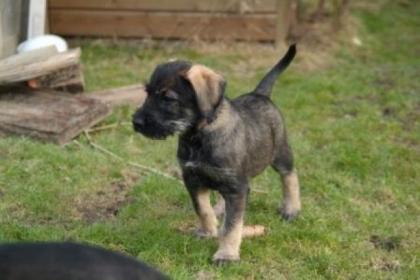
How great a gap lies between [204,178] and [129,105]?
3008 millimetres

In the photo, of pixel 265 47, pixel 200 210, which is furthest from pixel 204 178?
pixel 265 47

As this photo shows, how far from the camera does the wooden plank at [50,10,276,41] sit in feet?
31.8

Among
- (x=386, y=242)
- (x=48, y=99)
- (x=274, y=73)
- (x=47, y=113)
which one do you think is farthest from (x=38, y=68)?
(x=386, y=242)

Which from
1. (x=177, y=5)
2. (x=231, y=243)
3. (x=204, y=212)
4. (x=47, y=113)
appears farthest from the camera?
(x=177, y=5)

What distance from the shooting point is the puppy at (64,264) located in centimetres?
246

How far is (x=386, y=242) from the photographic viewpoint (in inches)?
192

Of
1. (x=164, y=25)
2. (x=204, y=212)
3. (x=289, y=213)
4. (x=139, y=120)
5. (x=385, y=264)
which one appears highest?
(x=139, y=120)

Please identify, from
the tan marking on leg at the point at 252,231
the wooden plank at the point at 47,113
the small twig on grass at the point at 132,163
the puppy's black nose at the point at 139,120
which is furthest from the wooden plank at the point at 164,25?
the puppy's black nose at the point at 139,120

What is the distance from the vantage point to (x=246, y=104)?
190 inches

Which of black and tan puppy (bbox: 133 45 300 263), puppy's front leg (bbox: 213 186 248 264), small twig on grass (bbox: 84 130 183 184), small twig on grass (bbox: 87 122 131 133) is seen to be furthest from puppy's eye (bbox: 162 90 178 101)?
small twig on grass (bbox: 87 122 131 133)

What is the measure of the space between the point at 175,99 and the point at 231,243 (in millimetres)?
942

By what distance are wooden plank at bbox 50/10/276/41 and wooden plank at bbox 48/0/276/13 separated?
6 cm

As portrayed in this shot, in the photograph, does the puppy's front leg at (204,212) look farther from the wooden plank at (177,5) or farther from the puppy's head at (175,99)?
the wooden plank at (177,5)

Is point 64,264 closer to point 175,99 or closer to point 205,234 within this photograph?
point 175,99
